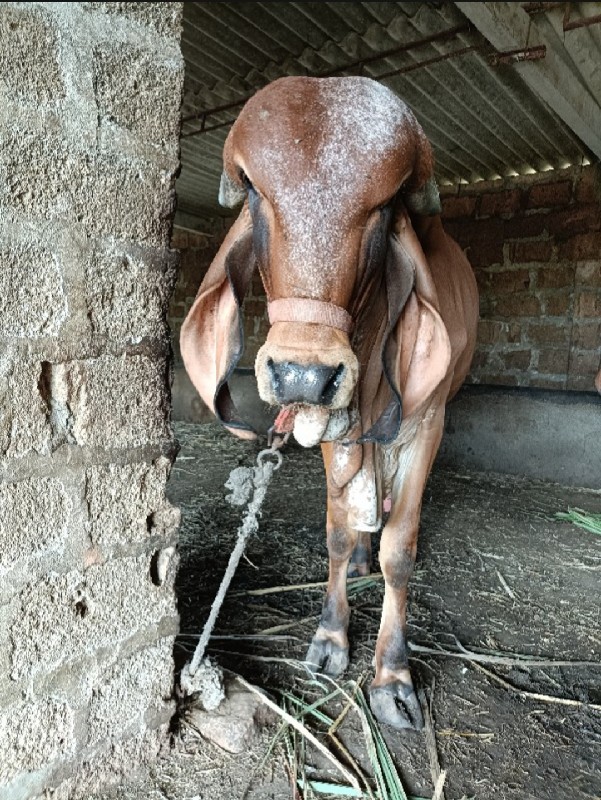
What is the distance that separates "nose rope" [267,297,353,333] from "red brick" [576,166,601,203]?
495cm

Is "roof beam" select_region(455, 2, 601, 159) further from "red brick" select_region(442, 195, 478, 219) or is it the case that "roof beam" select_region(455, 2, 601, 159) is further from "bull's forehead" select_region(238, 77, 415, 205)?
"red brick" select_region(442, 195, 478, 219)

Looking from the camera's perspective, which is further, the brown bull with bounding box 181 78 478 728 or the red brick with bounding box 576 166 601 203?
the red brick with bounding box 576 166 601 203

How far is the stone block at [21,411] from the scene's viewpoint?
4.63 ft

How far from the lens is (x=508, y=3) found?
10.1 ft

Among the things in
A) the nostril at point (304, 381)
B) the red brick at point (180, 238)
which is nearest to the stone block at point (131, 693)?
the nostril at point (304, 381)

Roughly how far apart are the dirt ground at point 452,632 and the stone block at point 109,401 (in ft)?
2.79

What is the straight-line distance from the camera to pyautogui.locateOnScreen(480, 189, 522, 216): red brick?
19.8ft

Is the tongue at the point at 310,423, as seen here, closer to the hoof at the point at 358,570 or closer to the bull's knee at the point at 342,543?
the bull's knee at the point at 342,543

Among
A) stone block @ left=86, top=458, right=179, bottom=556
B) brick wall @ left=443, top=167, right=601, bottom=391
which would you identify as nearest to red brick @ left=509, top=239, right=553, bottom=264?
brick wall @ left=443, top=167, right=601, bottom=391

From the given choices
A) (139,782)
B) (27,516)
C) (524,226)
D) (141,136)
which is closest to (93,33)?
(141,136)

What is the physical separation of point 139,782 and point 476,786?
911 mm

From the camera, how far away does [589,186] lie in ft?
18.3

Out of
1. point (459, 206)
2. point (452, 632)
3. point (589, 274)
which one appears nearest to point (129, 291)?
point (452, 632)

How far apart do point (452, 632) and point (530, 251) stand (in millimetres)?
4405
